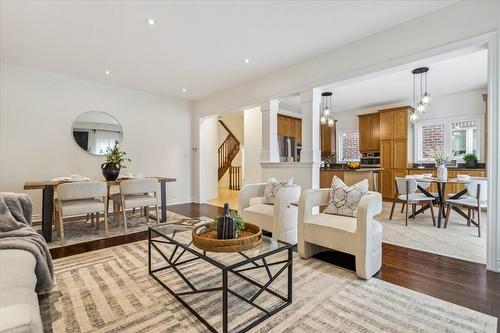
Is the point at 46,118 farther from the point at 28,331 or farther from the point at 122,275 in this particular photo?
the point at 28,331

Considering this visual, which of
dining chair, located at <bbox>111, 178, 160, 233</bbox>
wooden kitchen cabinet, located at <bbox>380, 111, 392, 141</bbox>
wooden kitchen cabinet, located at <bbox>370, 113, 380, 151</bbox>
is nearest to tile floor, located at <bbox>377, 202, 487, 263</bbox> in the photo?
wooden kitchen cabinet, located at <bbox>380, 111, 392, 141</bbox>

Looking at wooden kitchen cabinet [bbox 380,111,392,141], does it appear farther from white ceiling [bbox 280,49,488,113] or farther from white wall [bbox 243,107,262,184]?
white wall [bbox 243,107,262,184]

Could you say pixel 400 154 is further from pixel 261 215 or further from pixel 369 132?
pixel 261 215

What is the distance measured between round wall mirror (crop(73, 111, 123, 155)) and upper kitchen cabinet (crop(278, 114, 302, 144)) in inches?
163

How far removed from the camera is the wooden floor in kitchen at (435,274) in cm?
197

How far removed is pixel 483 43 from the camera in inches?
98.9

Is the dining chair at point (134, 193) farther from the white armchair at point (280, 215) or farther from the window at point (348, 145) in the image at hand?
the window at point (348, 145)

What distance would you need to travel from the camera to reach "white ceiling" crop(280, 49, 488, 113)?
424 cm

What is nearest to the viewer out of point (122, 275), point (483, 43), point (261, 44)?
point (122, 275)

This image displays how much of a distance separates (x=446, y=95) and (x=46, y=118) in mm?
8750

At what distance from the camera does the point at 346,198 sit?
9.04 feet

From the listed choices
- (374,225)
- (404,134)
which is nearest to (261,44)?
(374,225)

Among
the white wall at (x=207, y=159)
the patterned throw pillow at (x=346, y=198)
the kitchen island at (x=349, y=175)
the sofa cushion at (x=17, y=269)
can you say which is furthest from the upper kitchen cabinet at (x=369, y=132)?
the sofa cushion at (x=17, y=269)

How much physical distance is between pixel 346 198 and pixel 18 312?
2.67 m
